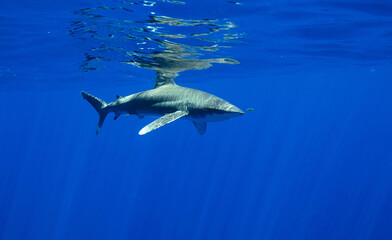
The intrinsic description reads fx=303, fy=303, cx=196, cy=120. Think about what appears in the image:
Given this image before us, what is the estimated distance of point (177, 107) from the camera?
7.01 meters

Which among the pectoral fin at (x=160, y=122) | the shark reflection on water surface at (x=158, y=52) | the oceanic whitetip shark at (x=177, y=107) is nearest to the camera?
the pectoral fin at (x=160, y=122)

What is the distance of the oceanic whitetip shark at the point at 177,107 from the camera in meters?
6.13

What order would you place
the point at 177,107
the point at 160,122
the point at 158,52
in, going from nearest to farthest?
the point at 160,122 → the point at 177,107 → the point at 158,52

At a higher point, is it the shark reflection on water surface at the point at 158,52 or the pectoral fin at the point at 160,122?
the shark reflection on water surface at the point at 158,52

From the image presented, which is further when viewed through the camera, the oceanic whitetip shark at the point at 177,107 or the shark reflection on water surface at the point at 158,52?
the shark reflection on water surface at the point at 158,52

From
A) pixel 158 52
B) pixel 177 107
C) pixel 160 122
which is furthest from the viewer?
pixel 158 52

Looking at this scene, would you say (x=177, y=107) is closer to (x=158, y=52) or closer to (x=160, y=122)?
(x=160, y=122)

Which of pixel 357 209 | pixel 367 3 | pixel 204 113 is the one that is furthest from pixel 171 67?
pixel 357 209

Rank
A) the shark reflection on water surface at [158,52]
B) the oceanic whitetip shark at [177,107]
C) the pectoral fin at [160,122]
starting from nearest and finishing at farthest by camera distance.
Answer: the pectoral fin at [160,122] < the oceanic whitetip shark at [177,107] < the shark reflection on water surface at [158,52]

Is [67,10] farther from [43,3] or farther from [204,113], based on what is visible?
[204,113]

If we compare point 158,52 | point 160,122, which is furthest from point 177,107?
point 158,52

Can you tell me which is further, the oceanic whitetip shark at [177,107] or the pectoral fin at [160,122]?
the oceanic whitetip shark at [177,107]

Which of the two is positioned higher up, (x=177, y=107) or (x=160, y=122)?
(x=177, y=107)

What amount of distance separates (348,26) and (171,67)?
1022 cm
